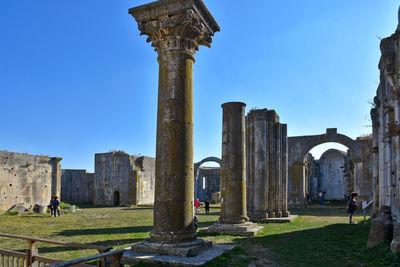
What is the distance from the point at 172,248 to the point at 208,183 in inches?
1425

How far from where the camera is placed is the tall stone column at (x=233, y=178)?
11.4 meters

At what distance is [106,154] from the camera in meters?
34.0

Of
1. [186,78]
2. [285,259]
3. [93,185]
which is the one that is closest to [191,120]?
[186,78]

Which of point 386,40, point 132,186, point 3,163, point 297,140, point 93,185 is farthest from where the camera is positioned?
point 93,185

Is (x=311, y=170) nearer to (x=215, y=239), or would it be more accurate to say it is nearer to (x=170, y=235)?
(x=215, y=239)

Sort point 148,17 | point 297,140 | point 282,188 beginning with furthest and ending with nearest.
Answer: point 297,140, point 282,188, point 148,17

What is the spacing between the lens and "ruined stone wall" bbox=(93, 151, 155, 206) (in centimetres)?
3266

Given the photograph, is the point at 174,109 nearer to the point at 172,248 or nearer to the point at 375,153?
the point at 172,248

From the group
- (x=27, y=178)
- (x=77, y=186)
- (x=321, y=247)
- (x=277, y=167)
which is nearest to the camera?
(x=321, y=247)

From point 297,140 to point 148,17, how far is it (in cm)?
2435

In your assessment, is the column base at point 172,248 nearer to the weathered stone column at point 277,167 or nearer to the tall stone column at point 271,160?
the tall stone column at point 271,160

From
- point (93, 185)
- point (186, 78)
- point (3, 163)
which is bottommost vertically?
point (93, 185)

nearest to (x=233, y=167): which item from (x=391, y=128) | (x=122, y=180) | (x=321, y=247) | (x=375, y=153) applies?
(x=321, y=247)

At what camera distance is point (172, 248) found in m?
6.57
